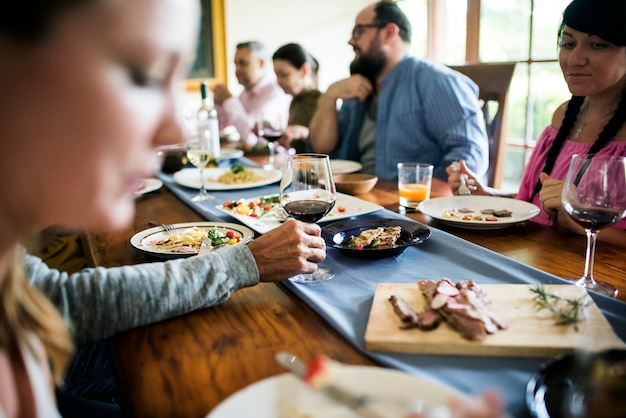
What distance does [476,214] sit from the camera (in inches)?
58.1

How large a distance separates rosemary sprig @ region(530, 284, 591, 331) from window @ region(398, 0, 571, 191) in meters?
2.72

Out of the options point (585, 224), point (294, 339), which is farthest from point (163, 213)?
point (585, 224)

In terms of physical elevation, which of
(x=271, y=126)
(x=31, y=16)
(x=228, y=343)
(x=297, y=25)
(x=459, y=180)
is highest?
(x=297, y=25)

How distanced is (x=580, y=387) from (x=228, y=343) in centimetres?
49

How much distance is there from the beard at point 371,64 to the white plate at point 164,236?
1715 millimetres

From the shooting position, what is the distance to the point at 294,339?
825 mm

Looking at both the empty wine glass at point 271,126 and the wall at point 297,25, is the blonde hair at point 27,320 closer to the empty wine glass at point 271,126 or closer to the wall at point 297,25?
the empty wine glass at point 271,126

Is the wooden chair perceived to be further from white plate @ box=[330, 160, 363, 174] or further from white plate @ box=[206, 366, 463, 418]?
white plate @ box=[206, 366, 463, 418]

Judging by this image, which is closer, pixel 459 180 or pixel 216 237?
pixel 216 237

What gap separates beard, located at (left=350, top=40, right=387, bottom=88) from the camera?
9.13 ft

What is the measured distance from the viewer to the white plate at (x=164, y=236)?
116 cm

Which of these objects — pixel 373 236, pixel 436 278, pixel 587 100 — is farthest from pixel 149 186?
pixel 587 100

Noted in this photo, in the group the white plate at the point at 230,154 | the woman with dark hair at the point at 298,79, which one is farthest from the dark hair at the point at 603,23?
the woman with dark hair at the point at 298,79

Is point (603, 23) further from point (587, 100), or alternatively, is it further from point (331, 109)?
point (331, 109)
